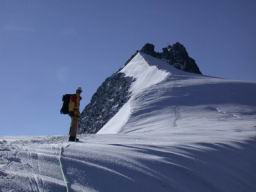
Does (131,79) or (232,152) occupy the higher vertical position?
(131,79)

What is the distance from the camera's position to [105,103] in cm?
3997

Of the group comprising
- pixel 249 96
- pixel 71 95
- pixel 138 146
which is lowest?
pixel 138 146

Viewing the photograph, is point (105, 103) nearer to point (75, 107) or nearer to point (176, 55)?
point (176, 55)

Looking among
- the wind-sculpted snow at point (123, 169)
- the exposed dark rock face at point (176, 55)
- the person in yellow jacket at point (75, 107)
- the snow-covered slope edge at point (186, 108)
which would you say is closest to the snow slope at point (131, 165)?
the wind-sculpted snow at point (123, 169)

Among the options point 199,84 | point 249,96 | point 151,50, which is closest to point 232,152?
point 249,96

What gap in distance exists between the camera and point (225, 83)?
37.1 meters

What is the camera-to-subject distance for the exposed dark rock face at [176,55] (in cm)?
5962

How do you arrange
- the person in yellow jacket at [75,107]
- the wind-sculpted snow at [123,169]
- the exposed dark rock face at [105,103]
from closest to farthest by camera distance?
the wind-sculpted snow at [123,169]
the person in yellow jacket at [75,107]
the exposed dark rock face at [105,103]

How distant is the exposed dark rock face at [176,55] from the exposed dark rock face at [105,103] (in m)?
13.6

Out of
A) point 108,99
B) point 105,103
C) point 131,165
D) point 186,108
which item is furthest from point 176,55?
Result: point 131,165

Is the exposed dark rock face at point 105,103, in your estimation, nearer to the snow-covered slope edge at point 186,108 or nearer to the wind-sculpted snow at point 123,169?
the snow-covered slope edge at point 186,108

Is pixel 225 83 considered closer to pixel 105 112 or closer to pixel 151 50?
pixel 105 112

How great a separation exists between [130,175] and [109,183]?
625 mm

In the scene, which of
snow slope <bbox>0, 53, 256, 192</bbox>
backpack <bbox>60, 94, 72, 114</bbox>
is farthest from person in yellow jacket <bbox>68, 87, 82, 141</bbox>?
snow slope <bbox>0, 53, 256, 192</bbox>
